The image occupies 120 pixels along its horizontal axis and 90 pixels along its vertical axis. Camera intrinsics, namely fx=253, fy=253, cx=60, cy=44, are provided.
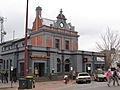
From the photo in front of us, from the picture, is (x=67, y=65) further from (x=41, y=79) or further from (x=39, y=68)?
(x=41, y=79)

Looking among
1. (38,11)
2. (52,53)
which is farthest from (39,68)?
(38,11)

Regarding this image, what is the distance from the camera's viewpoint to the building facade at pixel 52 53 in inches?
1809

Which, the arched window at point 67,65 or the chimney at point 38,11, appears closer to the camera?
the arched window at point 67,65

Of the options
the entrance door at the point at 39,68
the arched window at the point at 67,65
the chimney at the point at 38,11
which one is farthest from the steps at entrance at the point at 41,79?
the chimney at the point at 38,11

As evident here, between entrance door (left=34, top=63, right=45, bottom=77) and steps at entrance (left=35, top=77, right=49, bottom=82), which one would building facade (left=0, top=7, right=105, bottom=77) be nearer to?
entrance door (left=34, top=63, right=45, bottom=77)

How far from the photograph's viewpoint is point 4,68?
52406 millimetres

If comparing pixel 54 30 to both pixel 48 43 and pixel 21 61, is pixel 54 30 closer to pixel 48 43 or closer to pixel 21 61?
pixel 48 43

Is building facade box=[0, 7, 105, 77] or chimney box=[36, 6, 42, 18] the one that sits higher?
chimney box=[36, 6, 42, 18]

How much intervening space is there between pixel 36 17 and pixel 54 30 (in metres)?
5.50

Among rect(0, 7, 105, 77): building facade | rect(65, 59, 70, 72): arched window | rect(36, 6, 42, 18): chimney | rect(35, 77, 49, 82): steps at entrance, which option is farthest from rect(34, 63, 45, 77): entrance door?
rect(36, 6, 42, 18): chimney

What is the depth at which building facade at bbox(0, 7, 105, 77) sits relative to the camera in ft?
151

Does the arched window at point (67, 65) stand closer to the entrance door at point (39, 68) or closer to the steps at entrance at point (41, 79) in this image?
the entrance door at point (39, 68)

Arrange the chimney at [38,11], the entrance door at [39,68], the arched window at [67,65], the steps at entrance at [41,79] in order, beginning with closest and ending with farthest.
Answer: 1. the steps at entrance at [41,79]
2. the entrance door at [39,68]
3. the arched window at [67,65]
4. the chimney at [38,11]

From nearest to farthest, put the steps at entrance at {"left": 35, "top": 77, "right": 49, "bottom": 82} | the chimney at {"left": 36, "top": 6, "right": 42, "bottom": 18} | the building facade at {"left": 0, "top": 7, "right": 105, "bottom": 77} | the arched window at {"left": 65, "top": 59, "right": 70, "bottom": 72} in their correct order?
the steps at entrance at {"left": 35, "top": 77, "right": 49, "bottom": 82}
the building facade at {"left": 0, "top": 7, "right": 105, "bottom": 77}
the arched window at {"left": 65, "top": 59, "right": 70, "bottom": 72}
the chimney at {"left": 36, "top": 6, "right": 42, "bottom": 18}
